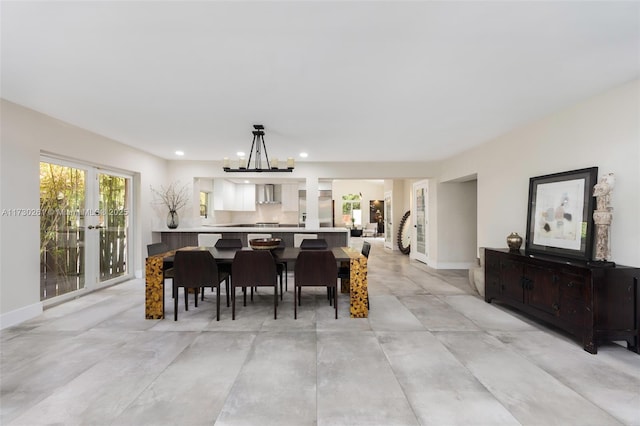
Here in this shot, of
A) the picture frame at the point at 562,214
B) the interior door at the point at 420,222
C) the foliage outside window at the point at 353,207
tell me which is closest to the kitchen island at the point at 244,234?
the interior door at the point at 420,222

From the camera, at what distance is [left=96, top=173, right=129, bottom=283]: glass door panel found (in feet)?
16.5

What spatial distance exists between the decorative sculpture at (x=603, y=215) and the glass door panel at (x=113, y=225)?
22.2 ft

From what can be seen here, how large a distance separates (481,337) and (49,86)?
502 centimetres

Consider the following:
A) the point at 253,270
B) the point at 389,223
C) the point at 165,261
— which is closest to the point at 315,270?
the point at 253,270

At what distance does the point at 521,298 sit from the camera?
3.55 meters

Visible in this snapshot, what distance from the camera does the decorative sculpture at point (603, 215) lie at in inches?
110

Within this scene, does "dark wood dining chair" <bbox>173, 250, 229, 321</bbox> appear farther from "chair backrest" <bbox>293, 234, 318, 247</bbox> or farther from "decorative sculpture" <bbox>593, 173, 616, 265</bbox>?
"decorative sculpture" <bbox>593, 173, 616, 265</bbox>

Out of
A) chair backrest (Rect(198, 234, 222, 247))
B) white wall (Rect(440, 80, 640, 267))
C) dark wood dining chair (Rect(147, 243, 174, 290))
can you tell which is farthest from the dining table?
white wall (Rect(440, 80, 640, 267))

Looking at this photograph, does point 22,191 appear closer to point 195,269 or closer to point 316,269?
point 195,269

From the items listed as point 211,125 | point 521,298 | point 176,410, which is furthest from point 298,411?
point 211,125

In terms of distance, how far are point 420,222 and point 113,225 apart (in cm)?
701

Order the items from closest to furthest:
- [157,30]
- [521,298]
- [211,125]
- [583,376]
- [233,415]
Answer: [233,415] < [157,30] < [583,376] < [521,298] < [211,125]

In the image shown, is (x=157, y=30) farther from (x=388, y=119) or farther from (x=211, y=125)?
(x=388, y=119)

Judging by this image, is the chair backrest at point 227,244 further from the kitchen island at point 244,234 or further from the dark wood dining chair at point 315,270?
the dark wood dining chair at point 315,270
